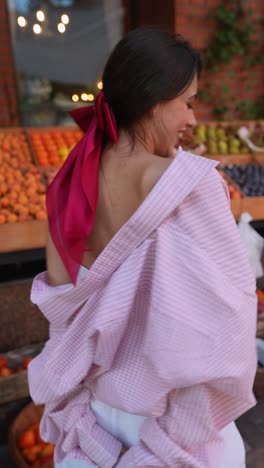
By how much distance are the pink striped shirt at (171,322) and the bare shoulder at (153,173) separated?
0.12ft

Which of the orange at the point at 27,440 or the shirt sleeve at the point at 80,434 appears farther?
the orange at the point at 27,440

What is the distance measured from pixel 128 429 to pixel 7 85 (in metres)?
4.95

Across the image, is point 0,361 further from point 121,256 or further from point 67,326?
point 121,256

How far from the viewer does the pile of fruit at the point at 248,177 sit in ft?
11.7

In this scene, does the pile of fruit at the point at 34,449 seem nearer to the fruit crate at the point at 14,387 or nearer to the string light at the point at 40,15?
the fruit crate at the point at 14,387

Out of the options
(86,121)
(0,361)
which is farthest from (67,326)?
(0,361)

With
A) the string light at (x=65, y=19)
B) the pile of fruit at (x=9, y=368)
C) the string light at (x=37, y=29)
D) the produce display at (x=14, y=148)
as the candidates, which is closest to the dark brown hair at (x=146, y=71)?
the pile of fruit at (x=9, y=368)

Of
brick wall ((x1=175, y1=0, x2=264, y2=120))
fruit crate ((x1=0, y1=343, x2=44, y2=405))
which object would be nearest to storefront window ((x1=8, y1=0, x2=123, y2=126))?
brick wall ((x1=175, y1=0, x2=264, y2=120))

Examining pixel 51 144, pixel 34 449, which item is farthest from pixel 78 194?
pixel 51 144

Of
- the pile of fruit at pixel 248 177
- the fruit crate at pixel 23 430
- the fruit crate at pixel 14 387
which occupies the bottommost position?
the fruit crate at pixel 23 430

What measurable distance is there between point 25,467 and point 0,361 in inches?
28.0

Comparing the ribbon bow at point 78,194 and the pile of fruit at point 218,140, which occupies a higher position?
the ribbon bow at point 78,194

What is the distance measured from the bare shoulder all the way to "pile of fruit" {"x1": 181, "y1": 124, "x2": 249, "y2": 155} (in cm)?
314

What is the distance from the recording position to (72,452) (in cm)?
130
